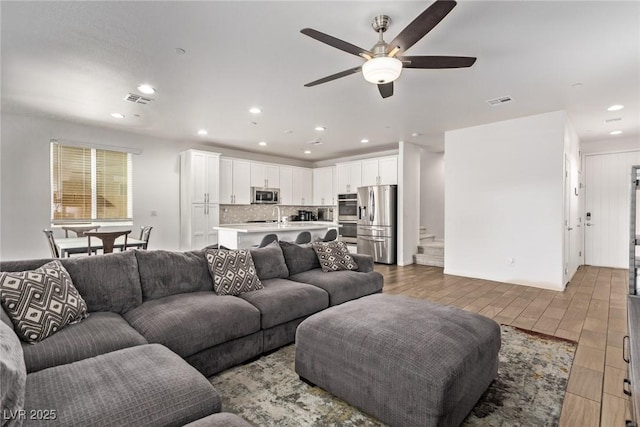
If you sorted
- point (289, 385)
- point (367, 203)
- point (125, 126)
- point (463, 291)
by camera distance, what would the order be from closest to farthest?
point (289, 385)
point (463, 291)
point (125, 126)
point (367, 203)

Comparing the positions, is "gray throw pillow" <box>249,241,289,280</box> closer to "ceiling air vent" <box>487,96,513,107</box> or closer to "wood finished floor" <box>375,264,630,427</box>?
"wood finished floor" <box>375,264,630,427</box>

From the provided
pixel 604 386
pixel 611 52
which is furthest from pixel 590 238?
pixel 604 386

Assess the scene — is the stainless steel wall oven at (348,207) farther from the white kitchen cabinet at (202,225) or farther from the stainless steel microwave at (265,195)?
the white kitchen cabinet at (202,225)

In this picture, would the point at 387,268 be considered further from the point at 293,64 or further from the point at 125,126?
the point at 125,126

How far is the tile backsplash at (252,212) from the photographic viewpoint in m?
7.30

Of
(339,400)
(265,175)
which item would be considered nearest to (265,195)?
(265,175)

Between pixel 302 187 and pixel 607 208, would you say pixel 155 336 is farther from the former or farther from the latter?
pixel 607 208

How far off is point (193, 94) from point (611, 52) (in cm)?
433

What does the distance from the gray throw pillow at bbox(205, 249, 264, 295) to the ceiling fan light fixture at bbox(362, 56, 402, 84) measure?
1932 millimetres

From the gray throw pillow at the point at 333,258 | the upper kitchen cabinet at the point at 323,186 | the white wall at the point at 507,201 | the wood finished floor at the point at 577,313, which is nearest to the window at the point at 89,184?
the gray throw pillow at the point at 333,258

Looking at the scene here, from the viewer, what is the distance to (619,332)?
3.01 m

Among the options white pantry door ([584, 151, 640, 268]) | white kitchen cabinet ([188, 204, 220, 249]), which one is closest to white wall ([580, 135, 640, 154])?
white pantry door ([584, 151, 640, 268])

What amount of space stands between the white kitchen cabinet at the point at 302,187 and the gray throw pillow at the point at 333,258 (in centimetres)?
470

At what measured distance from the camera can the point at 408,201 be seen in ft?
22.0
